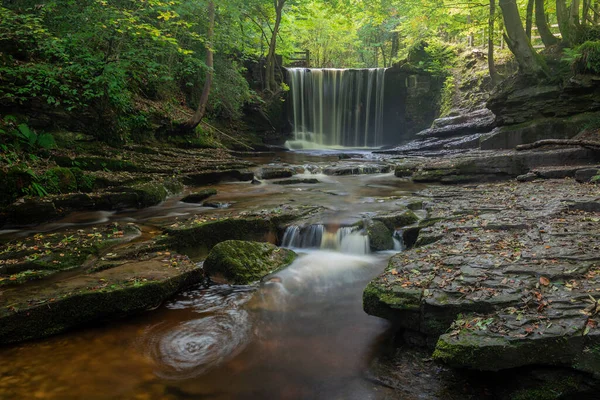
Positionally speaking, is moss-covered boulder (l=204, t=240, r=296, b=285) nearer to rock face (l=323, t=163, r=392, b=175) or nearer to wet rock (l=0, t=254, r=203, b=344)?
wet rock (l=0, t=254, r=203, b=344)

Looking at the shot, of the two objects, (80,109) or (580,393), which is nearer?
(580,393)

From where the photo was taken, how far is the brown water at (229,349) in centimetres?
339

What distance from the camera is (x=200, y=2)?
12.6 metres

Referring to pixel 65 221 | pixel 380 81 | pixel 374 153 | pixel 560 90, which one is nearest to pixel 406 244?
pixel 65 221

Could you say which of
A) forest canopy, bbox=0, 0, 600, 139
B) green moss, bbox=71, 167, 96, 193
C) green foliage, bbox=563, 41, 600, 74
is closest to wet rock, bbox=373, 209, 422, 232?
green moss, bbox=71, 167, 96, 193

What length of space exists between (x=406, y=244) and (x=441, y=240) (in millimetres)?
1356

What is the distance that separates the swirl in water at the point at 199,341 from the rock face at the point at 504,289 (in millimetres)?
1599

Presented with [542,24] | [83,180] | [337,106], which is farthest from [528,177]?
[337,106]

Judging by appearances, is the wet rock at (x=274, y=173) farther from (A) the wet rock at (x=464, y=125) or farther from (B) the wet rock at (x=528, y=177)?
(A) the wet rock at (x=464, y=125)

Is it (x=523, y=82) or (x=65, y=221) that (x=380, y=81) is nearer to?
(x=523, y=82)

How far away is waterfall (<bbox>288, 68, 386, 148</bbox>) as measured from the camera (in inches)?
990

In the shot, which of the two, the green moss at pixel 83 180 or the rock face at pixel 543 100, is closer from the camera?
the green moss at pixel 83 180

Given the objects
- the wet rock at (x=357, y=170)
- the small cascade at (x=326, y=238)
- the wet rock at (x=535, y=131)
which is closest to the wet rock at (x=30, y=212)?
the small cascade at (x=326, y=238)

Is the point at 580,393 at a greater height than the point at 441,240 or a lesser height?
lesser
